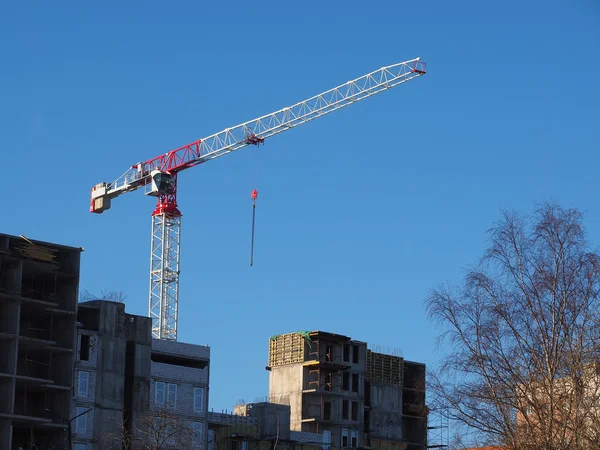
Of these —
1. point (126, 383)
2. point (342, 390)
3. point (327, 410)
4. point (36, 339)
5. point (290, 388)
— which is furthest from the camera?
point (290, 388)

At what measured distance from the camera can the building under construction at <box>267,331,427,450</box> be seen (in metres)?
135

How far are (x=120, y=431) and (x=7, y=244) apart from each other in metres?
18.5

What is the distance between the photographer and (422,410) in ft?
165

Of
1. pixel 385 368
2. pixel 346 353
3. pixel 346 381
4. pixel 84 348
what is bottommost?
pixel 84 348

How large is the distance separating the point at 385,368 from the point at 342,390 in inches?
369

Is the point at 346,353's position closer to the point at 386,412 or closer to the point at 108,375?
the point at 386,412

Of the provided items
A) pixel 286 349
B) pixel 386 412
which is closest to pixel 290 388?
pixel 286 349

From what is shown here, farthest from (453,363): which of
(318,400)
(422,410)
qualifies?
(318,400)

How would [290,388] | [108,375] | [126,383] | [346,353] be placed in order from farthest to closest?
[346,353] < [290,388] < [126,383] < [108,375]

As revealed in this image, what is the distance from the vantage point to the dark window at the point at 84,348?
344ft

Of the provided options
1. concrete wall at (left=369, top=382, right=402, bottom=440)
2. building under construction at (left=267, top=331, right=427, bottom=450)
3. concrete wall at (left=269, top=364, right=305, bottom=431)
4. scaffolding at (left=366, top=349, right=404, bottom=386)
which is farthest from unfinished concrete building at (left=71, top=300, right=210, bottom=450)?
concrete wall at (left=369, top=382, right=402, bottom=440)

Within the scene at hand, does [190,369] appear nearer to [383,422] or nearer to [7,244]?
[7,244]

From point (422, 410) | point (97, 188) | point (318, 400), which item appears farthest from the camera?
point (97, 188)

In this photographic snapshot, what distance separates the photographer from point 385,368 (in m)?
144
